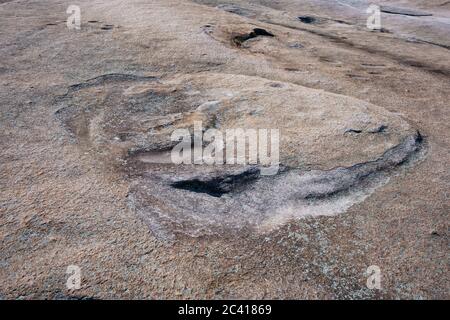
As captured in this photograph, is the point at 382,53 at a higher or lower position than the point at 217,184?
higher

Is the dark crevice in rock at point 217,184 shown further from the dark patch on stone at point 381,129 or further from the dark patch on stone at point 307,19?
the dark patch on stone at point 307,19

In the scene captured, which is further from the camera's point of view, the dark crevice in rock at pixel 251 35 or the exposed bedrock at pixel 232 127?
the dark crevice in rock at pixel 251 35

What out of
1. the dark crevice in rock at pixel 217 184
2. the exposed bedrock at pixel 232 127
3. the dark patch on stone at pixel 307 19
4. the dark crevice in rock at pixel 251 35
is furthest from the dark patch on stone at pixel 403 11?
the dark crevice in rock at pixel 217 184

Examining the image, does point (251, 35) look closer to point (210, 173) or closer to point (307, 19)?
point (307, 19)

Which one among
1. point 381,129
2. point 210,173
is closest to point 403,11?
point 381,129

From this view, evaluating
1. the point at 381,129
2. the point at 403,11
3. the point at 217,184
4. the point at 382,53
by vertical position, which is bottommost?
the point at 217,184

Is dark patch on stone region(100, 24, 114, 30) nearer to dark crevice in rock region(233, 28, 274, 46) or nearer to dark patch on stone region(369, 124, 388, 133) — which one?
dark crevice in rock region(233, 28, 274, 46)
